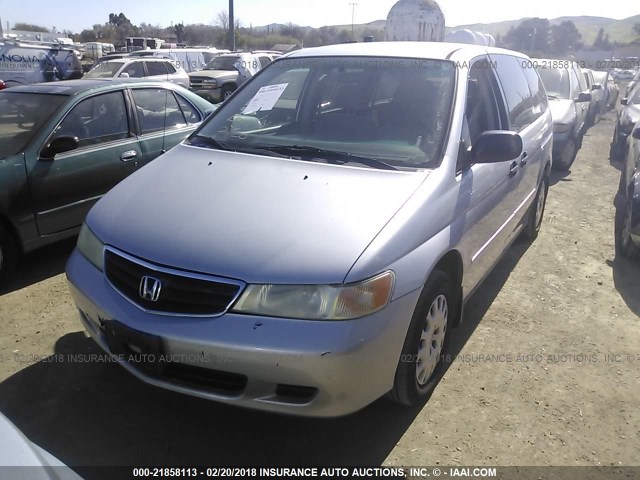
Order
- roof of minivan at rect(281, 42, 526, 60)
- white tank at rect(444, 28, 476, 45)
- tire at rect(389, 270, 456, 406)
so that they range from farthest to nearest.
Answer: white tank at rect(444, 28, 476, 45)
roof of minivan at rect(281, 42, 526, 60)
tire at rect(389, 270, 456, 406)

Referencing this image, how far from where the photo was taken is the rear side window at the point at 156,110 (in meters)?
5.11

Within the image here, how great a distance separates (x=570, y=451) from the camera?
2.55 m

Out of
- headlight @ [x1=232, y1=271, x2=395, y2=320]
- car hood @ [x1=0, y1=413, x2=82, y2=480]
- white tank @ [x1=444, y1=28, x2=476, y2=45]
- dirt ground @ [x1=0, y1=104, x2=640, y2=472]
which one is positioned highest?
white tank @ [x1=444, y1=28, x2=476, y2=45]

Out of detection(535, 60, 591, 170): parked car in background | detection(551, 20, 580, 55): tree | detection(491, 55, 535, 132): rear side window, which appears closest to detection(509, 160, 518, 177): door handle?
detection(491, 55, 535, 132): rear side window

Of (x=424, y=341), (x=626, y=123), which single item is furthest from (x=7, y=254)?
(x=626, y=123)

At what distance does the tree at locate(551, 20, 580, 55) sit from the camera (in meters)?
55.0

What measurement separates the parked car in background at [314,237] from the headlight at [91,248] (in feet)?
0.04

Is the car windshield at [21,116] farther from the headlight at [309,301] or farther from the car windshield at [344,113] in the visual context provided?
the headlight at [309,301]

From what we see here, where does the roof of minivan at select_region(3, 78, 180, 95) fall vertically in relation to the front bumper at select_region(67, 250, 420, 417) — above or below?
above

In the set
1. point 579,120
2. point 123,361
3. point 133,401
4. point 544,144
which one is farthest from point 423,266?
point 579,120

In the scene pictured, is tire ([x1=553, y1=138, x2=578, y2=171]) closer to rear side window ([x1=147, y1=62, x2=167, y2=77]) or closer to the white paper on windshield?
the white paper on windshield

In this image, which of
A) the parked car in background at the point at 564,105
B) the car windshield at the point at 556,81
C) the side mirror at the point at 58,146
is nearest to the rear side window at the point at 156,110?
the side mirror at the point at 58,146

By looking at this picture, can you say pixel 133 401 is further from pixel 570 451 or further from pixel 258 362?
pixel 570 451

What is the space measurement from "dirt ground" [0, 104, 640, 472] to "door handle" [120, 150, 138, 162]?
4.31 feet
